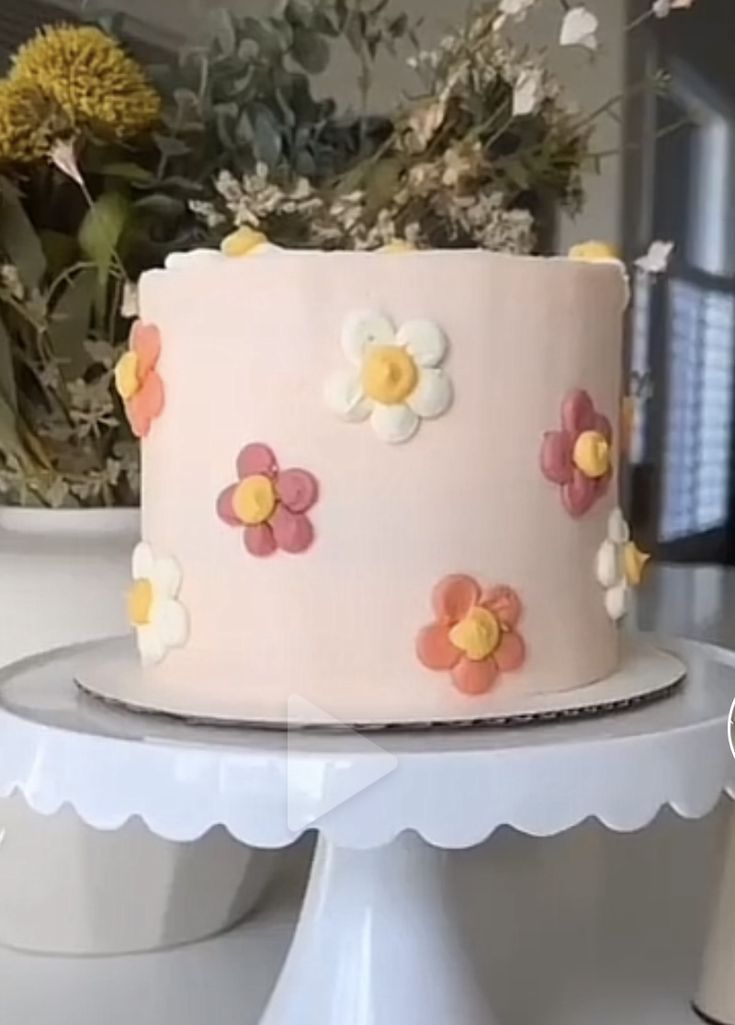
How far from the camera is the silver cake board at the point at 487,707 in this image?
23.3 inches

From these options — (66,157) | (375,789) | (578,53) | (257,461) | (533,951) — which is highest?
(578,53)

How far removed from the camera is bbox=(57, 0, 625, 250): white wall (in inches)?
55.9

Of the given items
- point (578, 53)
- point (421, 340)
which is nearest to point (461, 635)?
point (421, 340)

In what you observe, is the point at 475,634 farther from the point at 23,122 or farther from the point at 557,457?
the point at 23,122

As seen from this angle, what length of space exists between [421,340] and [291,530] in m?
0.08

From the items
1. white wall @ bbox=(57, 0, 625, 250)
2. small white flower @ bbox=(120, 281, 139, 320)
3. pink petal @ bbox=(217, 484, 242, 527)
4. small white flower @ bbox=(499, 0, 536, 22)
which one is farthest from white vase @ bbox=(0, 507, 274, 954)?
white wall @ bbox=(57, 0, 625, 250)

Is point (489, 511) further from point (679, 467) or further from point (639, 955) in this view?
point (679, 467)

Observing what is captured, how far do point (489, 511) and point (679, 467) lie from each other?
1101 mm

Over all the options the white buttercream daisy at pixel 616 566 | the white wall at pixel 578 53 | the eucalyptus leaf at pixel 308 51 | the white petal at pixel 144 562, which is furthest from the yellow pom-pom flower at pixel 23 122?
the white wall at pixel 578 53

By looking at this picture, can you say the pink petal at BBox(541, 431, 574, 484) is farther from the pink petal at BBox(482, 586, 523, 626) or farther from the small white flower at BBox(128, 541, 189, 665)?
the small white flower at BBox(128, 541, 189, 665)

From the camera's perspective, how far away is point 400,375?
1.97ft

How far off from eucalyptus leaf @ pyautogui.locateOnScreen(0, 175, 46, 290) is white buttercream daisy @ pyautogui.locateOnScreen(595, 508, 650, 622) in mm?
338

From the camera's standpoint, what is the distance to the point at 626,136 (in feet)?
5.26

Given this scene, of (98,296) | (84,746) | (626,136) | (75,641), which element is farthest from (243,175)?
(626,136)
